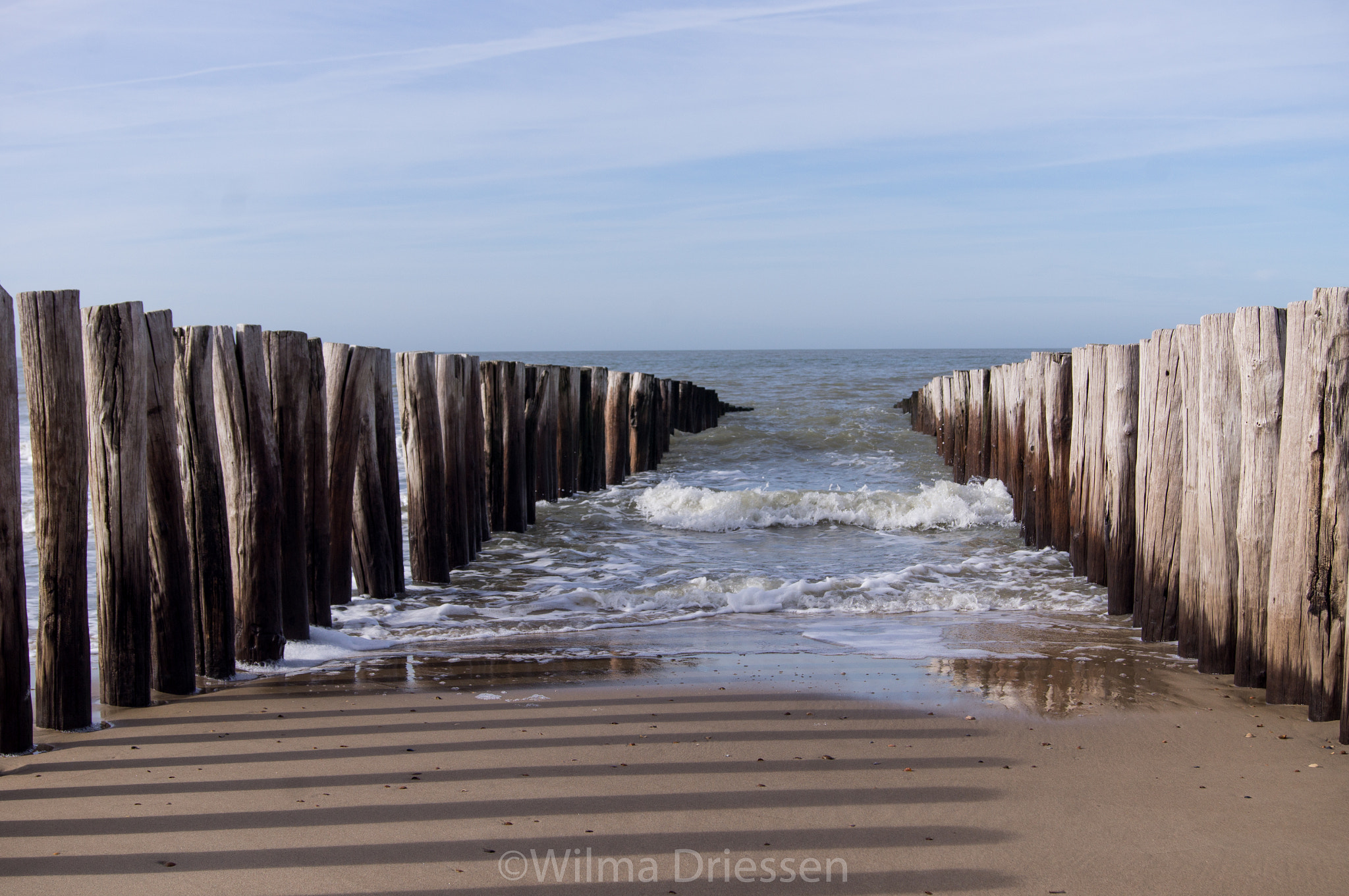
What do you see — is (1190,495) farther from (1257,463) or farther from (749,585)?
(749,585)

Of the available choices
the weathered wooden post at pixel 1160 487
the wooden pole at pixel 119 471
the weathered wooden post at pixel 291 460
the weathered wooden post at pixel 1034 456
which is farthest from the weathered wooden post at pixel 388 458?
the weathered wooden post at pixel 1034 456

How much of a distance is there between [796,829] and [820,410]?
79.8 feet

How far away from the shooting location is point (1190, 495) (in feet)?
16.1

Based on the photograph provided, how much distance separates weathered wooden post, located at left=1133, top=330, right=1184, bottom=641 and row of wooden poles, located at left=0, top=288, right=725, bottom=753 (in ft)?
15.0

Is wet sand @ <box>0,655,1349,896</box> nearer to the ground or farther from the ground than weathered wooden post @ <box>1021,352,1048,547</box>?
nearer to the ground

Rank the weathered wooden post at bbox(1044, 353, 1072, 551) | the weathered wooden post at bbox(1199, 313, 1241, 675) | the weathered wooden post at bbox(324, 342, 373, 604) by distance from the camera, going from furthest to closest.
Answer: the weathered wooden post at bbox(1044, 353, 1072, 551) → the weathered wooden post at bbox(324, 342, 373, 604) → the weathered wooden post at bbox(1199, 313, 1241, 675)

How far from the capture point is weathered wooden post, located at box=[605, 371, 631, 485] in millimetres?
13945

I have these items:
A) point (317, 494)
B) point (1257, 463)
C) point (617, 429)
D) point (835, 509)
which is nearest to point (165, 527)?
point (317, 494)

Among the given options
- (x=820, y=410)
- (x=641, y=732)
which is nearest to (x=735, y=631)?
(x=641, y=732)

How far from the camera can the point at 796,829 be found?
299 cm

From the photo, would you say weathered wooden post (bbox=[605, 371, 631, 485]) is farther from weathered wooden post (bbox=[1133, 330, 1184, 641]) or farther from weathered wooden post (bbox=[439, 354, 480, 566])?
weathered wooden post (bbox=[1133, 330, 1184, 641])

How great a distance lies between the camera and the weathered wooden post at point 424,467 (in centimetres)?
738

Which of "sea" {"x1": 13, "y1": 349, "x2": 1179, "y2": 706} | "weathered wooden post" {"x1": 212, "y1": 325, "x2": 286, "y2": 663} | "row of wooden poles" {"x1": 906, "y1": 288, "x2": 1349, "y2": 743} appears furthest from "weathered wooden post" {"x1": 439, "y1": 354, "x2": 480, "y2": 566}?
"row of wooden poles" {"x1": 906, "y1": 288, "x2": 1349, "y2": 743}

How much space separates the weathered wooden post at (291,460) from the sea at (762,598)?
0.21 metres
